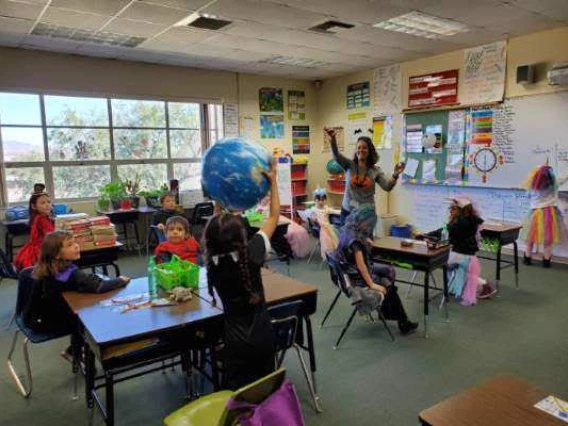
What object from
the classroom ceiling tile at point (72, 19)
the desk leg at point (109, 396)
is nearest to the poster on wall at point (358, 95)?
the classroom ceiling tile at point (72, 19)

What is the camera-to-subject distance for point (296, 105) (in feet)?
28.1

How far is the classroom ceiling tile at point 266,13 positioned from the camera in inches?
164

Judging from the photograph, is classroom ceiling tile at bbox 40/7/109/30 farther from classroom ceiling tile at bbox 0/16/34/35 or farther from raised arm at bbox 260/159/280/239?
raised arm at bbox 260/159/280/239

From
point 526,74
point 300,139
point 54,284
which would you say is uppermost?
point 526,74

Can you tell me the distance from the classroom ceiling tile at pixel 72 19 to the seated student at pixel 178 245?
2481mm

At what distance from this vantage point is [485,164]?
20.1 feet

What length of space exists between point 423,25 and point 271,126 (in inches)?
145

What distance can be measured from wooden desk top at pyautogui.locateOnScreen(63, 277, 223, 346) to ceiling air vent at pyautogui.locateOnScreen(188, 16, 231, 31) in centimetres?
329

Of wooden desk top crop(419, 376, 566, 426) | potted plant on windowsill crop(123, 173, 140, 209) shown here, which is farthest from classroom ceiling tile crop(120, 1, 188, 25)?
Answer: wooden desk top crop(419, 376, 566, 426)

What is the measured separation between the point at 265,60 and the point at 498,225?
13.4 ft

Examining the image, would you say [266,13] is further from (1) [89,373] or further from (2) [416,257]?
(1) [89,373]

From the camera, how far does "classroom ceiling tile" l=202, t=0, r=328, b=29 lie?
13.6 ft

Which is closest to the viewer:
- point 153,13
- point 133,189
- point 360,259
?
point 360,259

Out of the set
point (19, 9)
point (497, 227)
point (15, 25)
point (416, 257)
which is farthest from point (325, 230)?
point (15, 25)
